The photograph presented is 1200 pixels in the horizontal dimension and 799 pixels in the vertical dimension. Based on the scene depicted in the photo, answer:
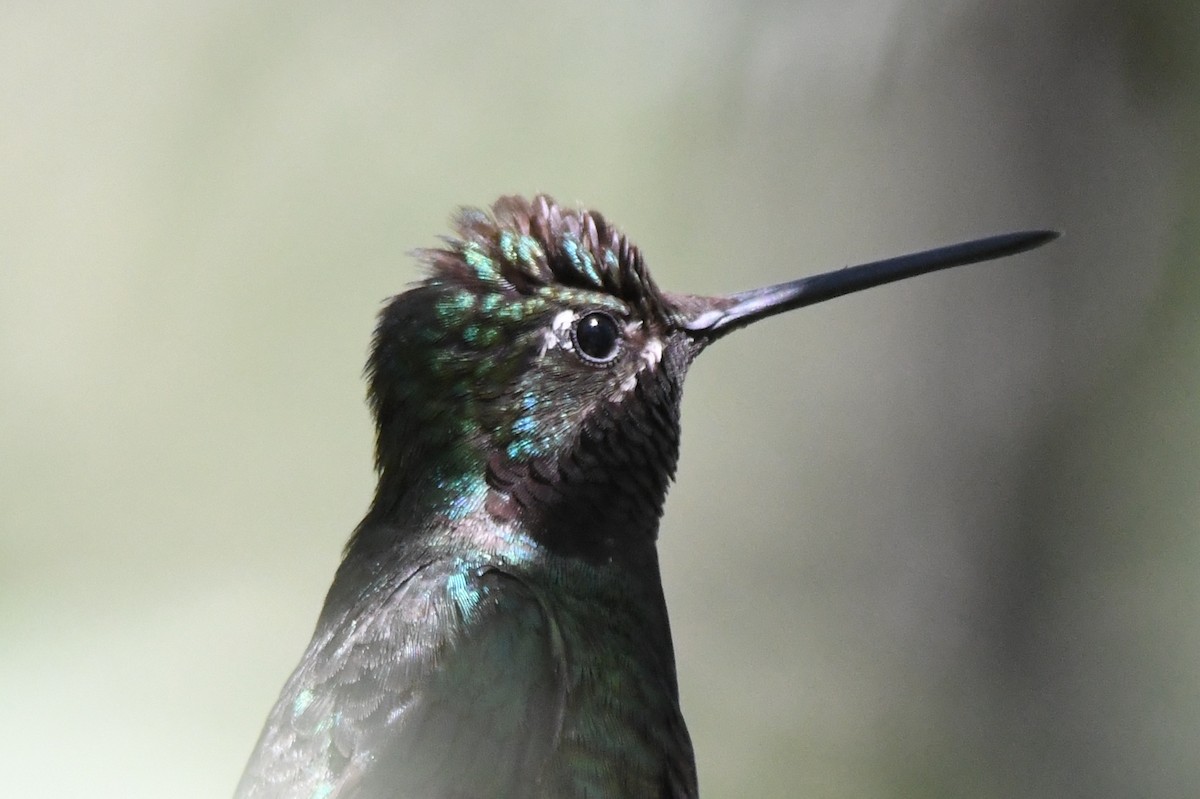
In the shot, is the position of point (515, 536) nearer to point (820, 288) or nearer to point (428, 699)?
point (428, 699)

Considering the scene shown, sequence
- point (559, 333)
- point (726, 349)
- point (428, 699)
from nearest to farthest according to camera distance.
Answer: point (428, 699) → point (559, 333) → point (726, 349)

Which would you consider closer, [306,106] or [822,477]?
[306,106]

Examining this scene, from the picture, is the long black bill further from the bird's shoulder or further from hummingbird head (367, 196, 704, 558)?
the bird's shoulder

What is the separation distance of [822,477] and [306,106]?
68 cm

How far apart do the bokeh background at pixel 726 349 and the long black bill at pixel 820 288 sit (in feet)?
0.86

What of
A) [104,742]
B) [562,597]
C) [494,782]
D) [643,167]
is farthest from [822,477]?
[104,742]

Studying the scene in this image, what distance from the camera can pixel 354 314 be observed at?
1058 millimetres

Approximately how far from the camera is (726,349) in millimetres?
1223

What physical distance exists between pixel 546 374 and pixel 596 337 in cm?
5

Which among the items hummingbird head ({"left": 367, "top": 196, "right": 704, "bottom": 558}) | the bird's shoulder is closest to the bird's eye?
hummingbird head ({"left": 367, "top": 196, "right": 704, "bottom": 558})

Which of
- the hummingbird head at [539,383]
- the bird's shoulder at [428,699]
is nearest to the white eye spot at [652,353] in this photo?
the hummingbird head at [539,383]

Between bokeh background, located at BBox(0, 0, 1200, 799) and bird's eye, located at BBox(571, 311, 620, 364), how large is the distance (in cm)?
27

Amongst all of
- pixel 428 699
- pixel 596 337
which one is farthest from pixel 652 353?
pixel 428 699

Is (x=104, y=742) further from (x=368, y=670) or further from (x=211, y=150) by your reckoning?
(x=211, y=150)
